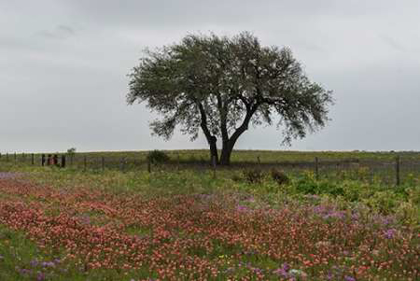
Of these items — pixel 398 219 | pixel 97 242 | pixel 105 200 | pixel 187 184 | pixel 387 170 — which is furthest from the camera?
pixel 387 170

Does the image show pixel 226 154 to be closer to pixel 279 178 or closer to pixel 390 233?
pixel 279 178

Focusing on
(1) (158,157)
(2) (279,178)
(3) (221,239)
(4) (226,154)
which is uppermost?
(4) (226,154)

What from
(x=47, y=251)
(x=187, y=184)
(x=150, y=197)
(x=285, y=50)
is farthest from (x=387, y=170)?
(x=47, y=251)

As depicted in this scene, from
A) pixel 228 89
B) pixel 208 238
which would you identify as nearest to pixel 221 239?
pixel 208 238

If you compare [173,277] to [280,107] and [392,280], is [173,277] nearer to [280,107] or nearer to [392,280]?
[392,280]

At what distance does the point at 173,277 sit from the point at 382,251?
458cm

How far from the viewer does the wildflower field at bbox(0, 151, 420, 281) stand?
8797 millimetres

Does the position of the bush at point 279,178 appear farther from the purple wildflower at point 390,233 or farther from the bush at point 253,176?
the purple wildflower at point 390,233

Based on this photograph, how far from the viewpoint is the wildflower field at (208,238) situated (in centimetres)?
880

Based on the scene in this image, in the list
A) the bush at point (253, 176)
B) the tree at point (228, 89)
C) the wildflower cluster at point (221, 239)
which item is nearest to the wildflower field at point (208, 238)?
the wildflower cluster at point (221, 239)

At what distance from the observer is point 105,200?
18.7m

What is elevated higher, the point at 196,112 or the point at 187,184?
the point at 196,112

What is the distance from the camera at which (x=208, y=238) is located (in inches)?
450

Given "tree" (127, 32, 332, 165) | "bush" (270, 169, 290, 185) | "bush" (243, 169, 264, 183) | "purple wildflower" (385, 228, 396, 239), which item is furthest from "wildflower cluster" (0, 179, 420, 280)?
"tree" (127, 32, 332, 165)
